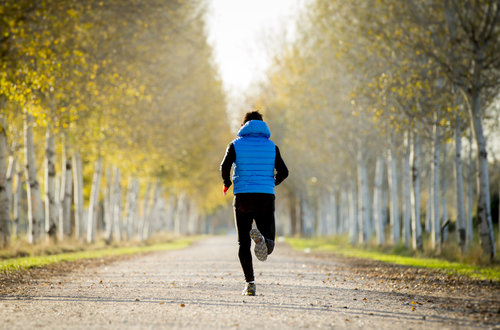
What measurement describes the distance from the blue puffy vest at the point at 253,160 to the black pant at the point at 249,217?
9 cm

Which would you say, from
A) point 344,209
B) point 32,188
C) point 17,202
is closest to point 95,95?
point 32,188

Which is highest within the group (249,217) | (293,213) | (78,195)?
(78,195)

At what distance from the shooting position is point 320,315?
5484 mm

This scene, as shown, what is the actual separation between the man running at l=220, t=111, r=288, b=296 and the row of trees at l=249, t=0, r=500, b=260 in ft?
23.0

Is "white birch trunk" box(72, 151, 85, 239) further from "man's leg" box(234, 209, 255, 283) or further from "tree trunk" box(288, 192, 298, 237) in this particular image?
"tree trunk" box(288, 192, 298, 237)

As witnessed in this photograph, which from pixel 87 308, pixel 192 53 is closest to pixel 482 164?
pixel 87 308

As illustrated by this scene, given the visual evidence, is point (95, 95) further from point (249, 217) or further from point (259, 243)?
point (259, 243)

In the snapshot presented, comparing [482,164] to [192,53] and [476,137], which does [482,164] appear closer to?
[476,137]

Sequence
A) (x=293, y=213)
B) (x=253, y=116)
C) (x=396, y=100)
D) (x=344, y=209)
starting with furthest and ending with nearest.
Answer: (x=293, y=213), (x=344, y=209), (x=396, y=100), (x=253, y=116)

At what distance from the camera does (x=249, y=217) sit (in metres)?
6.74

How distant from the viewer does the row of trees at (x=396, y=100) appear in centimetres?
1235

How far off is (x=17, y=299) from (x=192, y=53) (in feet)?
73.1

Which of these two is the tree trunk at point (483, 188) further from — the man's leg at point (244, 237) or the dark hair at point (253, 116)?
the man's leg at point (244, 237)

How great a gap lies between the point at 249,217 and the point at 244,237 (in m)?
0.27
